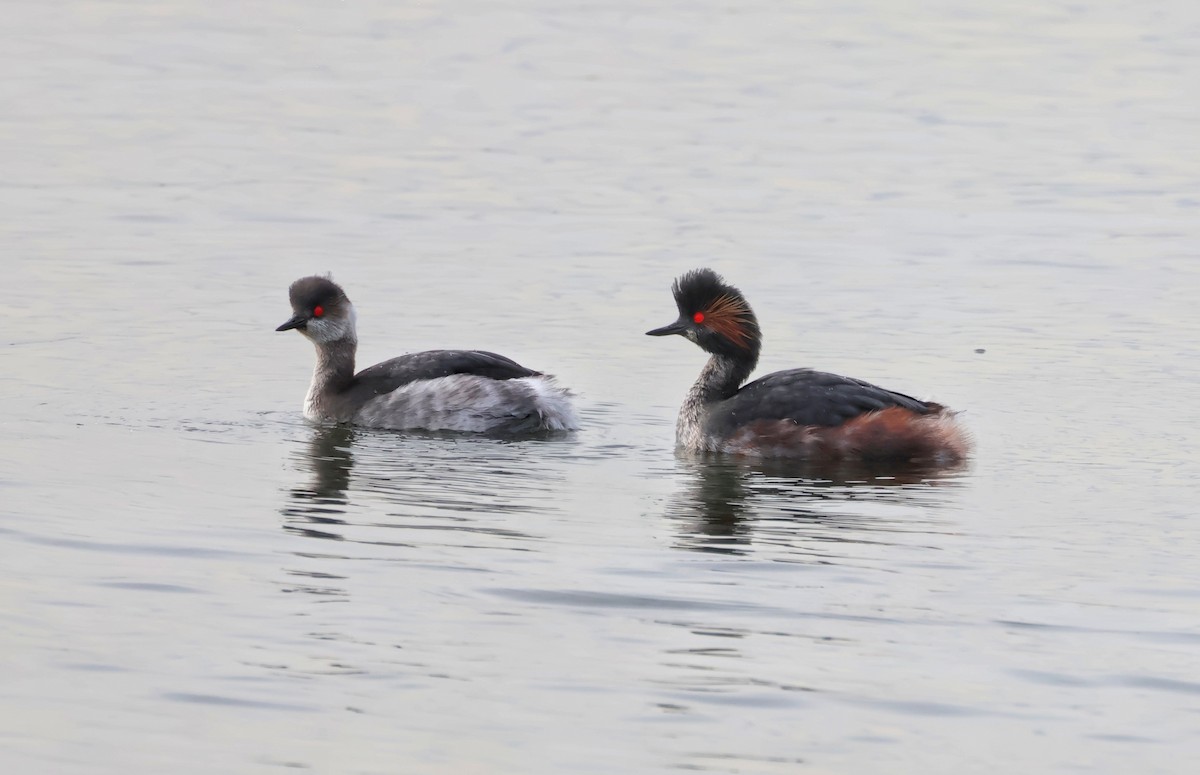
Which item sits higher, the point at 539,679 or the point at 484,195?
the point at 484,195

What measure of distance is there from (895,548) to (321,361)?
4815mm

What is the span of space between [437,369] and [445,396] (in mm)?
Answer: 178

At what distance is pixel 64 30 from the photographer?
96.9 ft

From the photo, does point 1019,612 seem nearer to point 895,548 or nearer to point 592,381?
point 895,548

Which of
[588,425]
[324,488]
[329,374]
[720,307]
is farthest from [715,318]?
[324,488]

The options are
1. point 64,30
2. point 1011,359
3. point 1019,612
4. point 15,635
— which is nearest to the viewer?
point 15,635

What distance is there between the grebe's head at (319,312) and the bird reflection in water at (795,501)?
8.61ft

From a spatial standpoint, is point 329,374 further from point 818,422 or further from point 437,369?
point 818,422

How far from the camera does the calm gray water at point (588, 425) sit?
6.62 meters

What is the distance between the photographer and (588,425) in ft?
39.0

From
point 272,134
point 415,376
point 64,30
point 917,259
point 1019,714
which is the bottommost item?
point 1019,714

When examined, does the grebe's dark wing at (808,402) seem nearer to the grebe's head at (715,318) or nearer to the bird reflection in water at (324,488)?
the grebe's head at (715,318)

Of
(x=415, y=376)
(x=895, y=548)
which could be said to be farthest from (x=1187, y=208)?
(x=895, y=548)

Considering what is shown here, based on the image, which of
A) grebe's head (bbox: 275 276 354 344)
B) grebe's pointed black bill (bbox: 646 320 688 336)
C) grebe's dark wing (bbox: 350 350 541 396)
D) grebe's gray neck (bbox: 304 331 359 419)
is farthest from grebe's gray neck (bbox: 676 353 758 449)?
grebe's head (bbox: 275 276 354 344)
